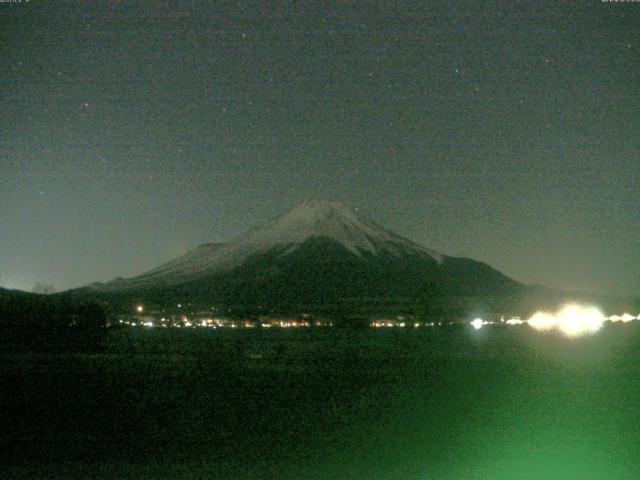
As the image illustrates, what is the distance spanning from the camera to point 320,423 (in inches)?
539

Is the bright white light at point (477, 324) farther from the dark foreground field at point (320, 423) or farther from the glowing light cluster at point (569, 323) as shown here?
the dark foreground field at point (320, 423)

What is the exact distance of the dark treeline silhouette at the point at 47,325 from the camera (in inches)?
1499

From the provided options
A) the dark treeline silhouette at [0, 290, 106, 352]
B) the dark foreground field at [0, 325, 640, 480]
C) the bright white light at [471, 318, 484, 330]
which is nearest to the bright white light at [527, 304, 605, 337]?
the bright white light at [471, 318, 484, 330]

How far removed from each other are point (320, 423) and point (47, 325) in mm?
33728

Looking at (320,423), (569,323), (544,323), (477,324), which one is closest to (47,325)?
(320,423)

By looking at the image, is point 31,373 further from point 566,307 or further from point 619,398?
point 566,307

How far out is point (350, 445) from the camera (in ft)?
39.3

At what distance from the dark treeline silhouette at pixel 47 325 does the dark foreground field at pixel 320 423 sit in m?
15.2

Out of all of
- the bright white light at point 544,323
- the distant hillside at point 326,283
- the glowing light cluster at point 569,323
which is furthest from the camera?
the distant hillside at point 326,283

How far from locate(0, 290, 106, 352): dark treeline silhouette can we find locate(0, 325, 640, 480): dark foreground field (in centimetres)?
1524

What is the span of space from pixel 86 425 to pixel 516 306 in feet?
469

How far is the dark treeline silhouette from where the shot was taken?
125 ft

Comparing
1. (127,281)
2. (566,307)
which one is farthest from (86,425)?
(127,281)

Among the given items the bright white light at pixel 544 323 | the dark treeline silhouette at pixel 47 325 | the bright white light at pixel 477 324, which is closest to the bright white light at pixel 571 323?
the bright white light at pixel 544 323
